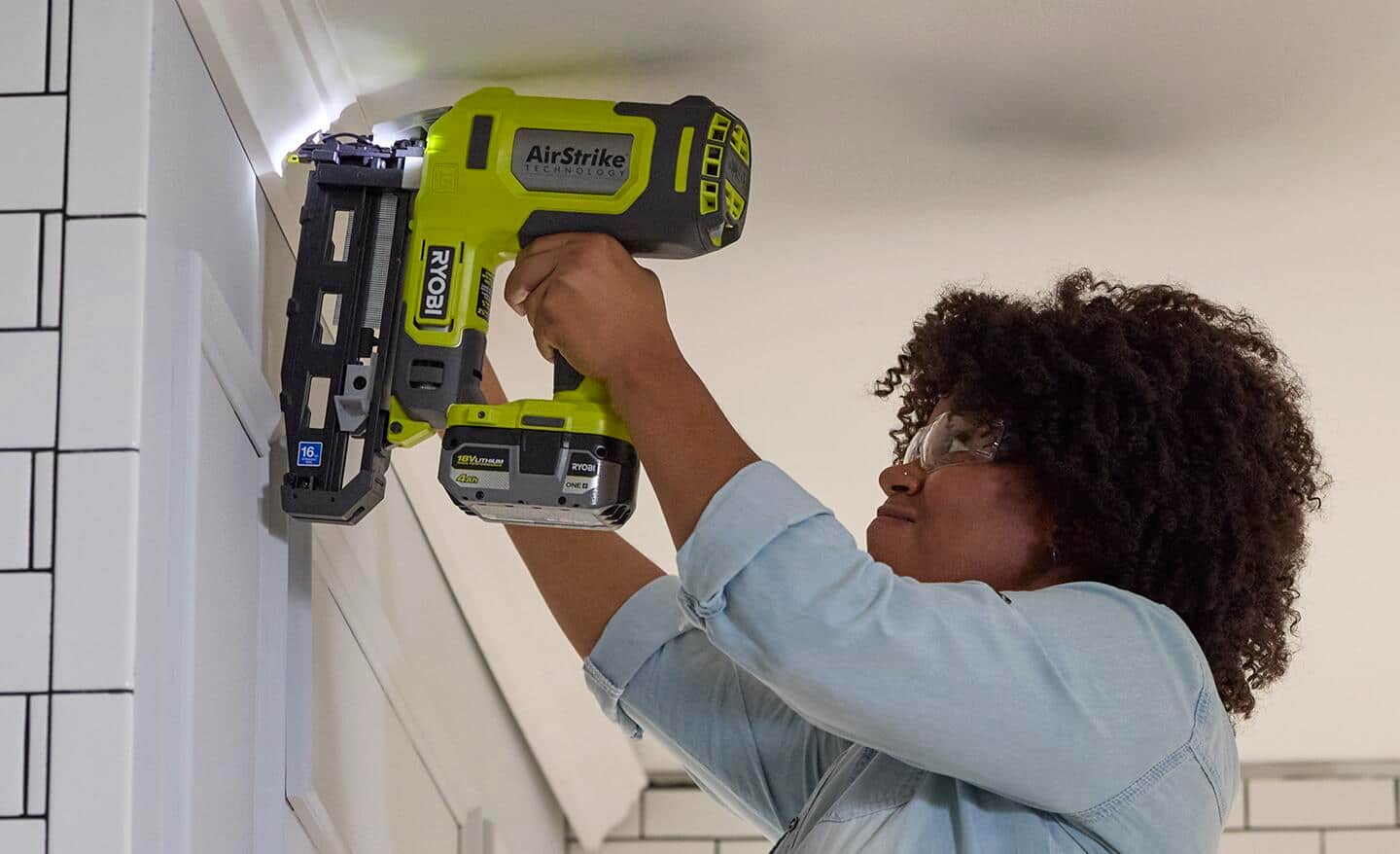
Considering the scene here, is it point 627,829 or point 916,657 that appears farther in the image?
point 627,829

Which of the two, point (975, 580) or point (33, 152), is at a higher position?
point (33, 152)

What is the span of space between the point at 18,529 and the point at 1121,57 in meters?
0.99

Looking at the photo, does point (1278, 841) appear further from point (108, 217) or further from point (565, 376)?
point (108, 217)

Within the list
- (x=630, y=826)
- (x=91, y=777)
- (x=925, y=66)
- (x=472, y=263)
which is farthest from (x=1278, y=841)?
(x=91, y=777)

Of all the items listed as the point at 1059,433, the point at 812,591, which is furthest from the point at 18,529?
the point at 1059,433

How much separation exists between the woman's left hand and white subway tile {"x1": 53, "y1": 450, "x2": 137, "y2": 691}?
12.9 inches

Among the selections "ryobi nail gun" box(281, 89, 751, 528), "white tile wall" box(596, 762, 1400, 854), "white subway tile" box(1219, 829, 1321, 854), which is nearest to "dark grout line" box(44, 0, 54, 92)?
"ryobi nail gun" box(281, 89, 751, 528)

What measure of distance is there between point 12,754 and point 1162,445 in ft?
2.95

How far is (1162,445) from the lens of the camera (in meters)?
1.29

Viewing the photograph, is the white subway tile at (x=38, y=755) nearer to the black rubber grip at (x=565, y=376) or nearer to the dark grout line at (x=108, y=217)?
the dark grout line at (x=108, y=217)

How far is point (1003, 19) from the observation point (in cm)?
133

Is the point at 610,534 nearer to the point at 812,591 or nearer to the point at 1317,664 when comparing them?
the point at 812,591

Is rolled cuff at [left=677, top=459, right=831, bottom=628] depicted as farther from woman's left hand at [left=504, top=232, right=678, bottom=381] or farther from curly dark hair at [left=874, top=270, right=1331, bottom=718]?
curly dark hair at [left=874, top=270, right=1331, bottom=718]

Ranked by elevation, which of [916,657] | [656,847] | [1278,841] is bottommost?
[656,847]
